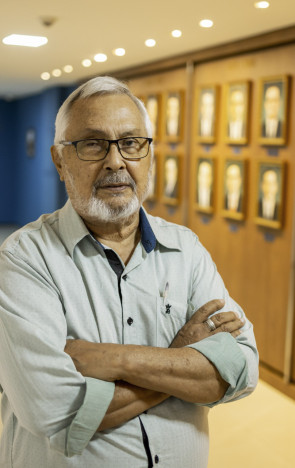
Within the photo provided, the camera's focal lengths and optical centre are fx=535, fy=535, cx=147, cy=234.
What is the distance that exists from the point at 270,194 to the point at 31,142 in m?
8.18

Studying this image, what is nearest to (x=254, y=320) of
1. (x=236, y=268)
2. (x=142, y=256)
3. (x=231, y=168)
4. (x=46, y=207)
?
(x=236, y=268)

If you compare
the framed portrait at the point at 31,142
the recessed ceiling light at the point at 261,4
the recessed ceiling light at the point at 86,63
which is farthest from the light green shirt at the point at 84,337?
the framed portrait at the point at 31,142

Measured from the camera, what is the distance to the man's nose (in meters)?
1.59

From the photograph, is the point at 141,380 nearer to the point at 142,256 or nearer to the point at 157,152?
the point at 142,256

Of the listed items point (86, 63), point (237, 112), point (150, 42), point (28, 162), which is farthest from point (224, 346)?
point (28, 162)

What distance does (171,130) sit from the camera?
20.0 ft

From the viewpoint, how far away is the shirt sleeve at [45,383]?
4.50 ft

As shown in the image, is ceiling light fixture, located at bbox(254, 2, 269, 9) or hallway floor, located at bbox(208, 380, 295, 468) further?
ceiling light fixture, located at bbox(254, 2, 269, 9)

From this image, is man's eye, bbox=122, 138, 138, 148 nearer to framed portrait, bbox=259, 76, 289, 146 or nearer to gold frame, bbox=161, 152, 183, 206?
framed portrait, bbox=259, 76, 289, 146

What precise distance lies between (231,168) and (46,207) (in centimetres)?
611

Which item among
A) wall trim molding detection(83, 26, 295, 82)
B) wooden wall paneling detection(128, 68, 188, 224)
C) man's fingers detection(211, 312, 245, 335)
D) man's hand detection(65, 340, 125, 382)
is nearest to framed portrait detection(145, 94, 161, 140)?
wooden wall paneling detection(128, 68, 188, 224)

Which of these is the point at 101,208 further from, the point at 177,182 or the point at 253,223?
the point at 177,182

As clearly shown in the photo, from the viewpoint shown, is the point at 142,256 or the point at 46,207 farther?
the point at 46,207

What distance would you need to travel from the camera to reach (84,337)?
1.52 metres
